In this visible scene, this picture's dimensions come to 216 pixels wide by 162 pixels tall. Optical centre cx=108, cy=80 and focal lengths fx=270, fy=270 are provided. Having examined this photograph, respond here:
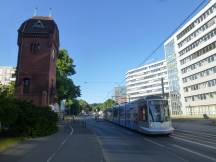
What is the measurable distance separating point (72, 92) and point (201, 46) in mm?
38001

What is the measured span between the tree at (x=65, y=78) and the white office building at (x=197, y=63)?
113ft

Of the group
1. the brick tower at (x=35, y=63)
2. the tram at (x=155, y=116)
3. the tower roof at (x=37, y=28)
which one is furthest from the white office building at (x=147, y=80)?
the tram at (x=155, y=116)

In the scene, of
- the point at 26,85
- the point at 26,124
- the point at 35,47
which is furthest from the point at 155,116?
the point at 35,47

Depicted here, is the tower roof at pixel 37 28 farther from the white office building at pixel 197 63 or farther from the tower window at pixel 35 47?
the white office building at pixel 197 63

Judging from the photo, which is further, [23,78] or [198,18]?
[198,18]

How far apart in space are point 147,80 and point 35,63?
11068 cm

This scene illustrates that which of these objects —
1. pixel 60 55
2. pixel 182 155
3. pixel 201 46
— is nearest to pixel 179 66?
pixel 201 46

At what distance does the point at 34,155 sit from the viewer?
41.4ft

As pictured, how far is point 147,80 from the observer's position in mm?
147250

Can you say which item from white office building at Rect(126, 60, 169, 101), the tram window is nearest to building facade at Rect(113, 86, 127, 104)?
white office building at Rect(126, 60, 169, 101)

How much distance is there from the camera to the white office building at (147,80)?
13646cm

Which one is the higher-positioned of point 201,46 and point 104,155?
point 201,46

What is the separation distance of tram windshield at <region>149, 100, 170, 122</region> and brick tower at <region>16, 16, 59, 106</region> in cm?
2190

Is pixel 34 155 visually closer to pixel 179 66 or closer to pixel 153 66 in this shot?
pixel 179 66
